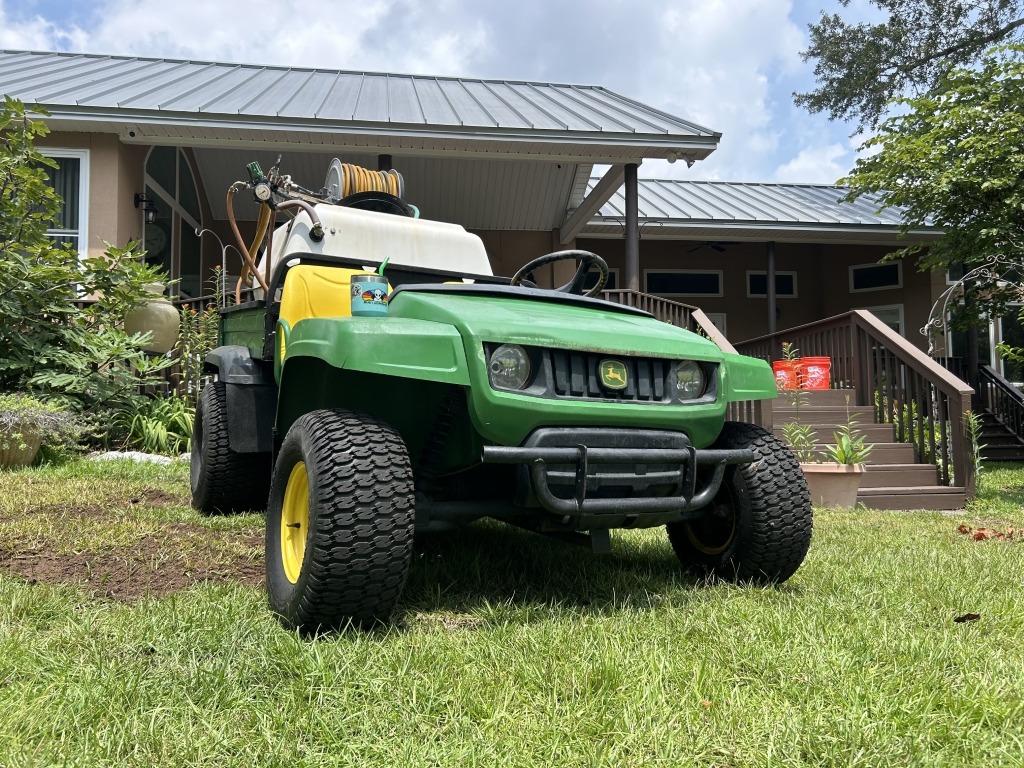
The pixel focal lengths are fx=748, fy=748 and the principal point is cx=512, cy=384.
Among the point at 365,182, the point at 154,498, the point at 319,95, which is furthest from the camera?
the point at 319,95

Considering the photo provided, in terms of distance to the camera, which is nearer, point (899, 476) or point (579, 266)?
point (579, 266)

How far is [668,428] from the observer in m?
2.50

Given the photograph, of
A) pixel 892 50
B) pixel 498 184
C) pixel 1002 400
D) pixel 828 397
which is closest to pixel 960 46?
pixel 892 50

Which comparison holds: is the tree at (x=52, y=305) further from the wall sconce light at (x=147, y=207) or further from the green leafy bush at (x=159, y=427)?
the wall sconce light at (x=147, y=207)

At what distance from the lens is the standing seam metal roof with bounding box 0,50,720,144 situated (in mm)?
9273

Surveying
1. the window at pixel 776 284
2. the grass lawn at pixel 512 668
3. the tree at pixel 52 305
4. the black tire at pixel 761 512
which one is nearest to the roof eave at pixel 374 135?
the tree at pixel 52 305

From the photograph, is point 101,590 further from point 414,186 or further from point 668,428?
point 414,186

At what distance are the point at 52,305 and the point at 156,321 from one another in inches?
44.6

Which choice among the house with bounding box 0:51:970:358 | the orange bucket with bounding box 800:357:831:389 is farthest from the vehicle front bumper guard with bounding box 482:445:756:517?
the orange bucket with bounding box 800:357:831:389

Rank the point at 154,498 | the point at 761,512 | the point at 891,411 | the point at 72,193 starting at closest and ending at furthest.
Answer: the point at 761,512, the point at 154,498, the point at 891,411, the point at 72,193

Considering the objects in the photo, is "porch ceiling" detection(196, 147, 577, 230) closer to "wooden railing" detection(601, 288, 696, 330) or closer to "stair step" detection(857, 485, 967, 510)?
"wooden railing" detection(601, 288, 696, 330)

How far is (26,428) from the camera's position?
222 inches

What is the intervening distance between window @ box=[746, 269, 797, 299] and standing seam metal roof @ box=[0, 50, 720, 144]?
18.2ft

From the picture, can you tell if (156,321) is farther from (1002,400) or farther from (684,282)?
(1002,400)
